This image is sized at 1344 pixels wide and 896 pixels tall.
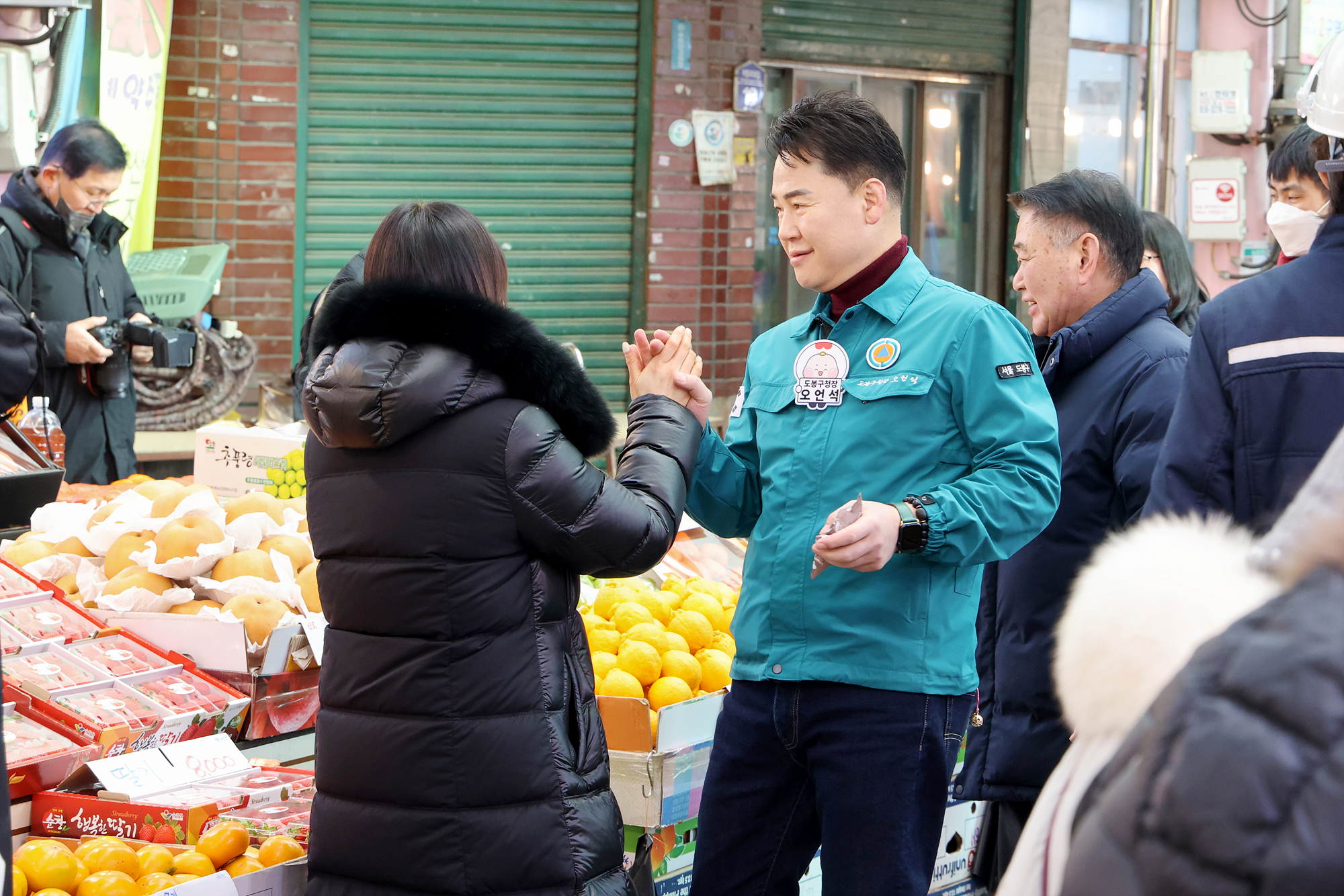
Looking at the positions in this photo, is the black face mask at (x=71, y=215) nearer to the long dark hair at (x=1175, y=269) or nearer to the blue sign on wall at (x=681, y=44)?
the blue sign on wall at (x=681, y=44)

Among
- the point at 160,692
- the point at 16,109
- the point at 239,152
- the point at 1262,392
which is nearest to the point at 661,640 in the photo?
the point at 160,692

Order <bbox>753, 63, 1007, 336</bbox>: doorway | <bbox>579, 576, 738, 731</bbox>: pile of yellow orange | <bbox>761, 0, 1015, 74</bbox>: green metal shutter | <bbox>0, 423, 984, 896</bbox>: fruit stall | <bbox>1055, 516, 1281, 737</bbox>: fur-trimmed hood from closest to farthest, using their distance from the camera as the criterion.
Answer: <bbox>1055, 516, 1281, 737</bbox>: fur-trimmed hood, <bbox>0, 423, 984, 896</bbox>: fruit stall, <bbox>579, 576, 738, 731</bbox>: pile of yellow orange, <bbox>761, 0, 1015, 74</bbox>: green metal shutter, <bbox>753, 63, 1007, 336</bbox>: doorway

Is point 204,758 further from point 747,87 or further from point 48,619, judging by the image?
point 747,87

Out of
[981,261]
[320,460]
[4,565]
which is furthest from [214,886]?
[981,261]

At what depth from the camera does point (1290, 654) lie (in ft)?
2.35

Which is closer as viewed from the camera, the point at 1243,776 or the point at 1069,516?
the point at 1243,776

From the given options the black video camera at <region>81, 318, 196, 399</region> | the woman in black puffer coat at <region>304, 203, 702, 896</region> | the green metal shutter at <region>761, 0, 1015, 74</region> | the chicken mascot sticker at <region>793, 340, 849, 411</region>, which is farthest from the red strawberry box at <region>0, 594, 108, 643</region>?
the green metal shutter at <region>761, 0, 1015, 74</region>

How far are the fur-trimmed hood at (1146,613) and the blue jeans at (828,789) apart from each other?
1309 millimetres

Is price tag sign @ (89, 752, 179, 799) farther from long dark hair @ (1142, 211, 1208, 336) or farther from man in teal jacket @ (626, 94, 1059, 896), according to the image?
long dark hair @ (1142, 211, 1208, 336)

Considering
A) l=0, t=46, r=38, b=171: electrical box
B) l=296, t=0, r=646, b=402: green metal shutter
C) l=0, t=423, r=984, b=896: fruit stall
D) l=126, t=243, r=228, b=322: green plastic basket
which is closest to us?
l=0, t=423, r=984, b=896: fruit stall

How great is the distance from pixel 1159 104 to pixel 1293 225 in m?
6.60

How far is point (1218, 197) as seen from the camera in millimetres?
9805

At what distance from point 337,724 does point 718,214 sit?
6028mm

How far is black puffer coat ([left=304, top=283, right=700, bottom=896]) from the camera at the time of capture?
6.60 ft
